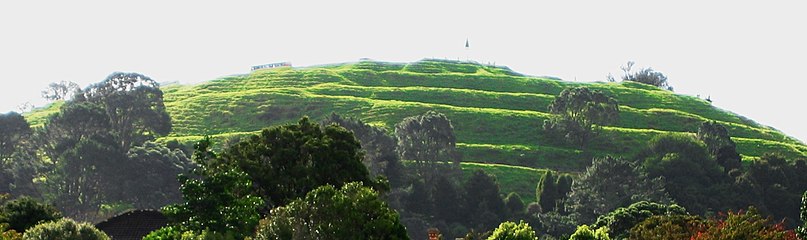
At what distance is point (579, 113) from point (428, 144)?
71.7ft

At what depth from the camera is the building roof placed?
53781mm

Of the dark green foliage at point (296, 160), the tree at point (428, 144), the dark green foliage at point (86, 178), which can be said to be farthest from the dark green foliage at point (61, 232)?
the tree at point (428, 144)

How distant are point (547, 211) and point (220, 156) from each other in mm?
45768

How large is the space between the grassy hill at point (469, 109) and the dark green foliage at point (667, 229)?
50.6 metres

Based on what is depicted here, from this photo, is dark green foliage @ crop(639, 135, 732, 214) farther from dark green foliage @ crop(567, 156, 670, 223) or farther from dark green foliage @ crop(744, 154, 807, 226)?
dark green foliage @ crop(567, 156, 670, 223)

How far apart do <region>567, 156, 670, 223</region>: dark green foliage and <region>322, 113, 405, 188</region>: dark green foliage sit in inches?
616

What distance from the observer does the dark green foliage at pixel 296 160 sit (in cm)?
4916

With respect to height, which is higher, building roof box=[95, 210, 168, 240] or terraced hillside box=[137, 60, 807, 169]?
building roof box=[95, 210, 168, 240]

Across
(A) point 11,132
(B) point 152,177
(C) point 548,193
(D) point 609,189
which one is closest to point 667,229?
(D) point 609,189

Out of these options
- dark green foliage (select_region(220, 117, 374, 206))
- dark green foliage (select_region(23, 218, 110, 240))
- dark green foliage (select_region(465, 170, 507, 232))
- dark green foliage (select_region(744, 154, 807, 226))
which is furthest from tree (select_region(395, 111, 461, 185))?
dark green foliage (select_region(23, 218, 110, 240))

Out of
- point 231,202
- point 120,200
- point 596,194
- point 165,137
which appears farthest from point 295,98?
point 231,202

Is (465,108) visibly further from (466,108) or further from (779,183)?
(779,183)

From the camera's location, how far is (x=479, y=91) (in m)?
143

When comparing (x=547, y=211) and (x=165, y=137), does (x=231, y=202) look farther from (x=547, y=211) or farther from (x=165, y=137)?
(x=165, y=137)
